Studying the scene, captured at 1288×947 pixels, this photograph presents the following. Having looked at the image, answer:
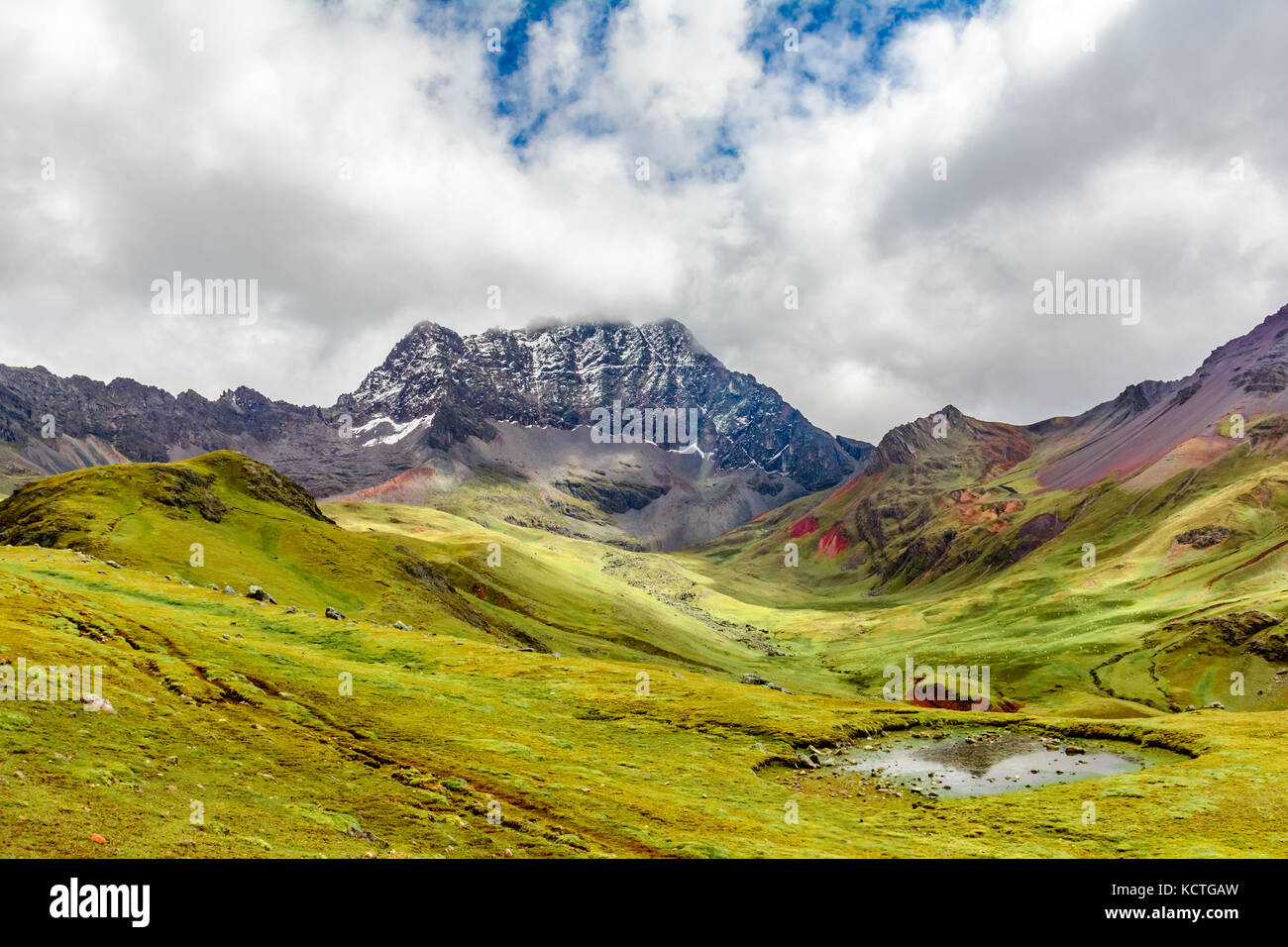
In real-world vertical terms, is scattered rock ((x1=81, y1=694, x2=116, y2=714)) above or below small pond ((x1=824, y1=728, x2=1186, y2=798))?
above

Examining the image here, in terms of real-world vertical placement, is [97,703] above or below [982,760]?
above

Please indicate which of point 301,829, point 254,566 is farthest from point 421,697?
point 254,566

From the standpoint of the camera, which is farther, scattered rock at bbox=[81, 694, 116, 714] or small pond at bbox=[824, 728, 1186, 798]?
small pond at bbox=[824, 728, 1186, 798]

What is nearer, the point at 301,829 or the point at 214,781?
the point at 301,829

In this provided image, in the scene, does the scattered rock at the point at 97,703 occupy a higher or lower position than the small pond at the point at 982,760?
higher

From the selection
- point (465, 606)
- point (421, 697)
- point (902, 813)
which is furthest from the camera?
point (465, 606)

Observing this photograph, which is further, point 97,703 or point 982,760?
point 982,760

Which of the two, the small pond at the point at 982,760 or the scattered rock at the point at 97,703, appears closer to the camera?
the scattered rock at the point at 97,703
